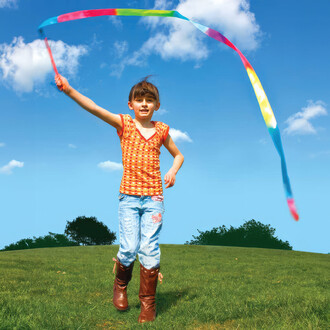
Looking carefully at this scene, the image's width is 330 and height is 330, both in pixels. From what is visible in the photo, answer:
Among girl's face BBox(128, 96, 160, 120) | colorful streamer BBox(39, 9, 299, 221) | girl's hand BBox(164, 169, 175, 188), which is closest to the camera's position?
colorful streamer BBox(39, 9, 299, 221)

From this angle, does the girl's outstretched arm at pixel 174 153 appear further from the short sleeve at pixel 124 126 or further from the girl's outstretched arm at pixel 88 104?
the girl's outstretched arm at pixel 88 104

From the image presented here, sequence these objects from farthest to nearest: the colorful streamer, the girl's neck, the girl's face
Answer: the girl's neck < the girl's face < the colorful streamer

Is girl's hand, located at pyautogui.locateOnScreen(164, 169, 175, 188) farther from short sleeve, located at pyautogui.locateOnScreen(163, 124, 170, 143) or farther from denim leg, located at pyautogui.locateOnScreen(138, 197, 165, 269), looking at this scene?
short sleeve, located at pyautogui.locateOnScreen(163, 124, 170, 143)

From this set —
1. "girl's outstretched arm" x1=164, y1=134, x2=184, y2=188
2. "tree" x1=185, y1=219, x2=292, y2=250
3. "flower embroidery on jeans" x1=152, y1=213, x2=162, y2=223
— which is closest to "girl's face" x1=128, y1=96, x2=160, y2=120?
"girl's outstretched arm" x1=164, y1=134, x2=184, y2=188

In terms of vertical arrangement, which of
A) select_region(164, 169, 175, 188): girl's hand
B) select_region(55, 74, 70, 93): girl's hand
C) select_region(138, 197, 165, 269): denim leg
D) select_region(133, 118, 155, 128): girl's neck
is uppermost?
select_region(55, 74, 70, 93): girl's hand

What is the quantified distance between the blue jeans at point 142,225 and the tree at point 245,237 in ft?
119

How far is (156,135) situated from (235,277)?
17.1ft

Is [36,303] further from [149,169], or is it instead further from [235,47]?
[235,47]

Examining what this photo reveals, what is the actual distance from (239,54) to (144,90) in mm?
1497

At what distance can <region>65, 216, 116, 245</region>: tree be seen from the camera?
41.1 meters

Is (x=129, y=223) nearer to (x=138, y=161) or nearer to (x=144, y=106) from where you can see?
(x=138, y=161)

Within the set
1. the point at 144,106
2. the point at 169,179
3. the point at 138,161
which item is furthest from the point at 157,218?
the point at 144,106

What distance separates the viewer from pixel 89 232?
4109 centimetres

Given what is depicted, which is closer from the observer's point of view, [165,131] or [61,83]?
[61,83]
